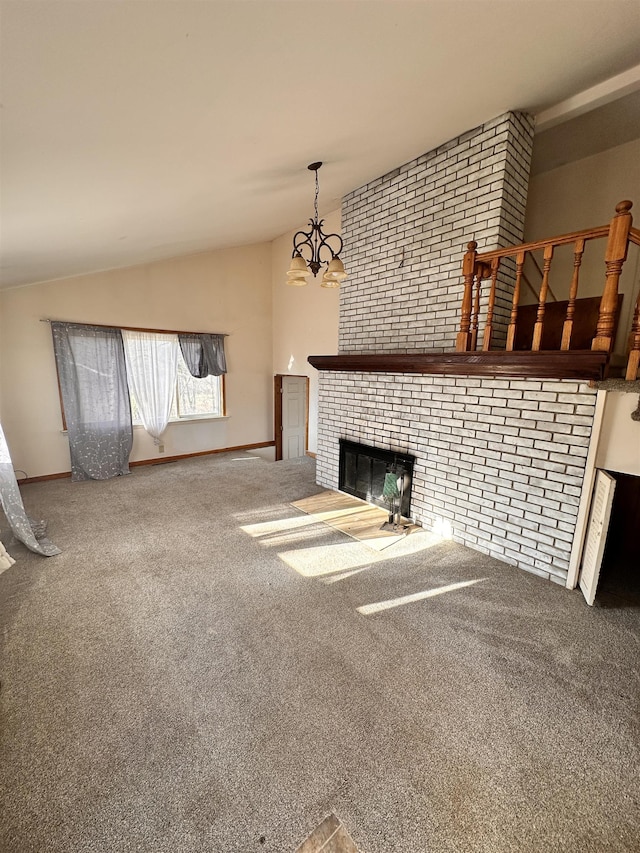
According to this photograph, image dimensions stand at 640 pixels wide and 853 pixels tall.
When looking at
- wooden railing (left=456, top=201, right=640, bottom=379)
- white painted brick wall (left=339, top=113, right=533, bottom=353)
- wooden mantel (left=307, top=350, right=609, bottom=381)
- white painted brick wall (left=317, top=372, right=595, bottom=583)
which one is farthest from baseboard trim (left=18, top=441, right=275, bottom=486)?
wooden railing (left=456, top=201, right=640, bottom=379)

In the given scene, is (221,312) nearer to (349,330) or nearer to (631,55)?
(349,330)

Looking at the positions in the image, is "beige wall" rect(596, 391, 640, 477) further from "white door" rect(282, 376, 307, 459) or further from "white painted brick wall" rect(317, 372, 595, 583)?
"white door" rect(282, 376, 307, 459)

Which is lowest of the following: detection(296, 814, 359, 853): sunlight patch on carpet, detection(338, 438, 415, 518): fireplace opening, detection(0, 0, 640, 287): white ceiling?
detection(296, 814, 359, 853): sunlight patch on carpet

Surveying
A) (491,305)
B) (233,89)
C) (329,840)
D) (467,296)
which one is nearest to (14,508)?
(329,840)

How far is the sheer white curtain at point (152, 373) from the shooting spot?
506 centimetres

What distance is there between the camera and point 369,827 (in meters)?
1.17

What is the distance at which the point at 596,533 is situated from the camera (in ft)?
7.30

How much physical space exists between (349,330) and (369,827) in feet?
13.3

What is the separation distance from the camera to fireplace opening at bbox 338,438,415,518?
3.49m

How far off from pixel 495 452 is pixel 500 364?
27.9 inches

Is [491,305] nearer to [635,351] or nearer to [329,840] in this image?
[635,351]

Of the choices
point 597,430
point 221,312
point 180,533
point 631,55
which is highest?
point 631,55

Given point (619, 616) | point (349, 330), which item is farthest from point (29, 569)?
point (619, 616)

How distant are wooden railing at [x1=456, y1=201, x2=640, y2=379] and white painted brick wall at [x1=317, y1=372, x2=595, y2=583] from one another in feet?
1.03
